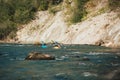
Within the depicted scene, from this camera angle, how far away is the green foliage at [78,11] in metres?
114

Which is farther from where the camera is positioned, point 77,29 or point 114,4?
point 77,29

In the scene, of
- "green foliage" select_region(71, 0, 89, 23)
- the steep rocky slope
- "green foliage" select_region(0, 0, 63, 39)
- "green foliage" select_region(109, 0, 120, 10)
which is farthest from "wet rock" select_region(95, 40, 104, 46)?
"green foliage" select_region(0, 0, 63, 39)

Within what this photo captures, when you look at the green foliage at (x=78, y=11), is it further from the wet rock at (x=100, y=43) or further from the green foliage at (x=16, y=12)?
the green foliage at (x=16, y=12)

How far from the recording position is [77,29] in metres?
107

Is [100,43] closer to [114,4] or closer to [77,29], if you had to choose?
[77,29]

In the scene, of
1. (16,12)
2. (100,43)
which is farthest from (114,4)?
(16,12)

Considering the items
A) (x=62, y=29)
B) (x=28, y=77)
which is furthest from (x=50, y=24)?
(x=28, y=77)

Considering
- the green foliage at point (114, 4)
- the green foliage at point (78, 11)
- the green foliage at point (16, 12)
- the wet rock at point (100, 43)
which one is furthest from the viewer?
the green foliage at point (16, 12)

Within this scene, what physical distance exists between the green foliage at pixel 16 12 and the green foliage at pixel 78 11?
83.9ft

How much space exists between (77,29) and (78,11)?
Answer: 36.1ft

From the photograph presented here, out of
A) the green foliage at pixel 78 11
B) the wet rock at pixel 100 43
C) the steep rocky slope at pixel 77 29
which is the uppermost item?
the green foliage at pixel 78 11

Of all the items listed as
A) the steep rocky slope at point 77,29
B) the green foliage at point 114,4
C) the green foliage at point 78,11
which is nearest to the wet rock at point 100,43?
the steep rocky slope at point 77,29

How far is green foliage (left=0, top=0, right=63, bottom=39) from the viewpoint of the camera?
14650cm

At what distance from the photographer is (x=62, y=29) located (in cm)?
11831
